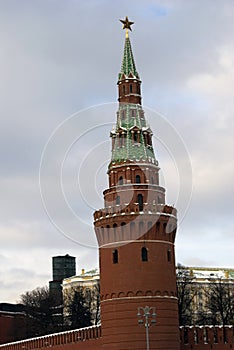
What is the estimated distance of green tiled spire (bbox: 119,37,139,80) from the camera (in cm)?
6438

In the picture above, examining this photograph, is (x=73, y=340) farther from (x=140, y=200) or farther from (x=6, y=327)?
(x=6, y=327)

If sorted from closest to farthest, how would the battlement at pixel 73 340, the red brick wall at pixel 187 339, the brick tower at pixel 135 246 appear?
the brick tower at pixel 135 246 < the red brick wall at pixel 187 339 < the battlement at pixel 73 340

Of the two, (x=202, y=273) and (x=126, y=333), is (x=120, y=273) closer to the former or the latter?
(x=126, y=333)

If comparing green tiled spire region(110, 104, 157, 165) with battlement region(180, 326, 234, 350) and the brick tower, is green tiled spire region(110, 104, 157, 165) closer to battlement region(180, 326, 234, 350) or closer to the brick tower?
the brick tower

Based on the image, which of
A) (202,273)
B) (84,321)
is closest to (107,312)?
(84,321)

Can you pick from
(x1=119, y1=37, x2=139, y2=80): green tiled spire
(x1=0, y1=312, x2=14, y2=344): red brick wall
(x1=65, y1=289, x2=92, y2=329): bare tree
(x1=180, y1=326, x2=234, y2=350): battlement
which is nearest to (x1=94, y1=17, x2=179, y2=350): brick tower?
(x1=180, y1=326, x2=234, y2=350): battlement

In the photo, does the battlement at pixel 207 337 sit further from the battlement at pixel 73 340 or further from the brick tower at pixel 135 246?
the battlement at pixel 73 340

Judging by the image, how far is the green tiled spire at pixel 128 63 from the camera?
64.4 meters

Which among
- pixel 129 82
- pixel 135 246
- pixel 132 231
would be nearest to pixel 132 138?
pixel 129 82

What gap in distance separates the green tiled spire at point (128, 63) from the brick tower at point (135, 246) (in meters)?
3.89

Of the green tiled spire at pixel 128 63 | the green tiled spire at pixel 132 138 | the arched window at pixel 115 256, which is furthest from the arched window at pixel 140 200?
the green tiled spire at pixel 128 63

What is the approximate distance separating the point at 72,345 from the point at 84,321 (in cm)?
3440

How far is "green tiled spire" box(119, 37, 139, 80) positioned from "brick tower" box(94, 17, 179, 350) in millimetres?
3895

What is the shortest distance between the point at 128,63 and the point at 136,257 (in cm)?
1801
